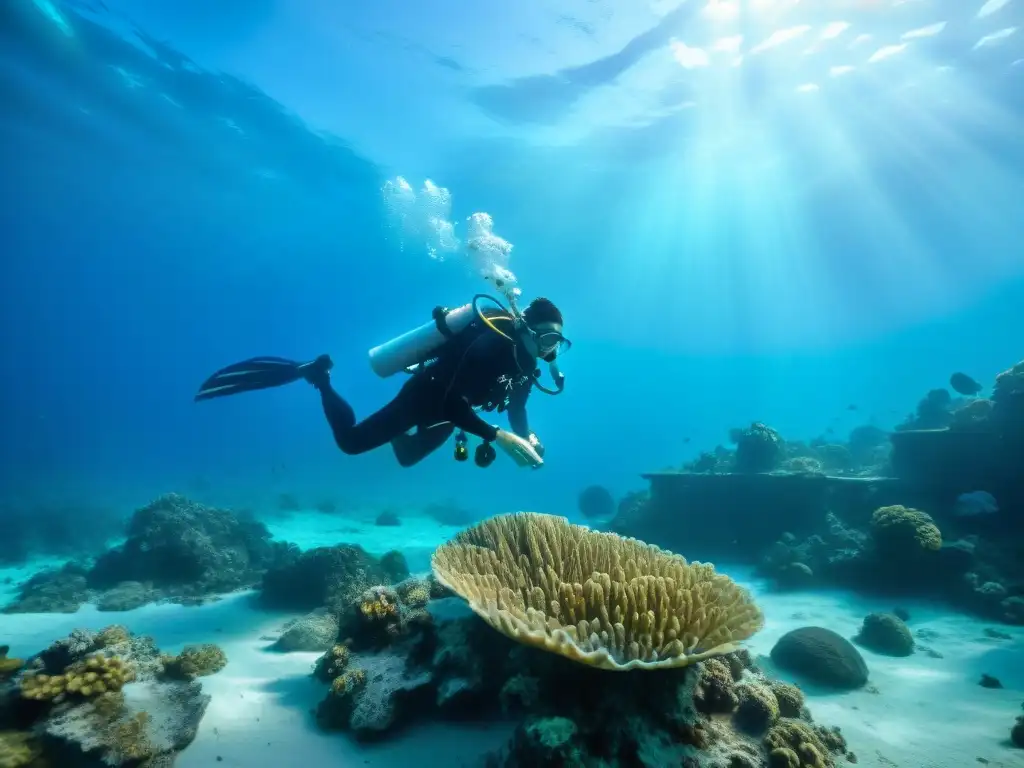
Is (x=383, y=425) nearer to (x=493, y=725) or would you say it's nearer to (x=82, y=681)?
(x=82, y=681)

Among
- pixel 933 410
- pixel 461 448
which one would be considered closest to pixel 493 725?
pixel 461 448

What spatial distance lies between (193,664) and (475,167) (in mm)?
34343

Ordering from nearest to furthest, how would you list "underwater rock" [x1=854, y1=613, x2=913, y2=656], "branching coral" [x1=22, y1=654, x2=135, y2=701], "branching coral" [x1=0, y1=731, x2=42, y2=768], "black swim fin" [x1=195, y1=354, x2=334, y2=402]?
"branching coral" [x1=0, y1=731, x2=42, y2=768]
"branching coral" [x1=22, y1=654, x2=135, y2=701]
"underwater rock" [x1=854, y1=613, x2=913, y2=656]
"black swim fin" [x1=195, y1=354, x2=334, y2=402]

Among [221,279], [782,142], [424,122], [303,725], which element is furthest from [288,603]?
[221,279]

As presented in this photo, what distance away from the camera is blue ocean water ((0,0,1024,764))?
2192cm

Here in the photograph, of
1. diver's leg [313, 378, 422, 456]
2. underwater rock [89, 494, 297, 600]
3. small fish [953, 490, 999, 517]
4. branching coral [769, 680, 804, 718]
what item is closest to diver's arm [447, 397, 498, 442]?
diver's leg [313, 378, 422, 456]

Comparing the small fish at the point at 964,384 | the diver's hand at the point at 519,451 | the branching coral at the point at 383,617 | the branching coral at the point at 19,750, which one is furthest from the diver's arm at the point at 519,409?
the small fish at the point at 964,384

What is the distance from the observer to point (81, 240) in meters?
55.6

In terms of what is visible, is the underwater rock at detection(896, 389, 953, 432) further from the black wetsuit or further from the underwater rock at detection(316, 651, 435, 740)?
the underwater rock at detection(316, 651, 435, 740)

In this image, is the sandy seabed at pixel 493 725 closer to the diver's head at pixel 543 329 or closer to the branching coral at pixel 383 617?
the branching coral at pixel 383 617

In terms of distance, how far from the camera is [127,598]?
25.4ft

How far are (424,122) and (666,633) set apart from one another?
31.9 m

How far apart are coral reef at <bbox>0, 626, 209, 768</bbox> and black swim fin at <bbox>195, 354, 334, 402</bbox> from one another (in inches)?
157

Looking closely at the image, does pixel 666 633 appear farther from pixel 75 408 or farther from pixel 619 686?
pixel 75 408
